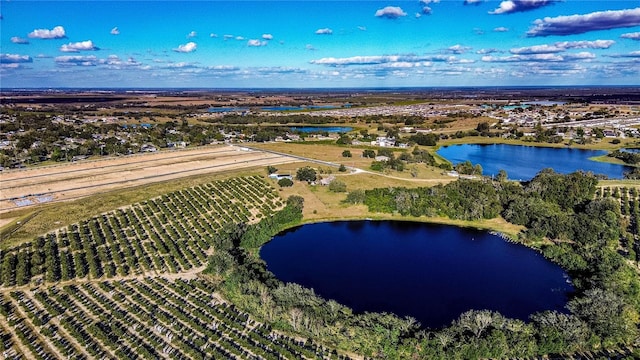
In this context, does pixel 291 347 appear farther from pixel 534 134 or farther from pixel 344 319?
pixel 534 134

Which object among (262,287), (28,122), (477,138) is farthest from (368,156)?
(28,122)

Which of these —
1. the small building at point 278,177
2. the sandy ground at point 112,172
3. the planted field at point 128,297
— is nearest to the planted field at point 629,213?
the planted field at point 128,297

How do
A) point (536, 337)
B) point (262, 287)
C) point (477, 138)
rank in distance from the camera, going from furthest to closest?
point (477, 138), point (262, 287), point (536, 337)

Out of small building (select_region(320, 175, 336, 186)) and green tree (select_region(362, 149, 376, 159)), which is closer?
small building (select_region(320, 175, 336, 186))

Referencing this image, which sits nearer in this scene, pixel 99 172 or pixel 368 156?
pixel 99 172

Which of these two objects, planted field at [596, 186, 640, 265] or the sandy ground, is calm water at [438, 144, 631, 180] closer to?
planted field at [596, 186, 640, 265]

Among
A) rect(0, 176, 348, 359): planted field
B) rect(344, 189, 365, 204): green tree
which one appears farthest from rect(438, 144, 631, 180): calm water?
rect(0, 176, 348, 359): planted field

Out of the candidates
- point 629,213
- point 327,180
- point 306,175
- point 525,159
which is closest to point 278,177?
point 306,175
